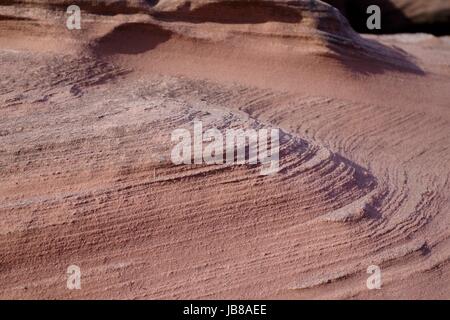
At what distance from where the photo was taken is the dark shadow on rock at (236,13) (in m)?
5.35

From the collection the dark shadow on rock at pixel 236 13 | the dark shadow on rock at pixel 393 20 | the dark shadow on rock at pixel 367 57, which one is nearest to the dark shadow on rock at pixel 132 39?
the dark shadow on rock at pixel 236 13

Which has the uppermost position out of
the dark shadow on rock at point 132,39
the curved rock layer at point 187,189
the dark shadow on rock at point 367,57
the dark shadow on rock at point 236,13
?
the dark shadow on rock at point 236,13

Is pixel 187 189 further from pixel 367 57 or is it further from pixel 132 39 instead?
pixel 367 57

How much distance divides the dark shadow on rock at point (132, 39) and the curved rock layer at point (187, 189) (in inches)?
2.4

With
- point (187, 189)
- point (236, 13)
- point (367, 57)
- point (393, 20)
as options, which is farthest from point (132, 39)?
point (393, 20)

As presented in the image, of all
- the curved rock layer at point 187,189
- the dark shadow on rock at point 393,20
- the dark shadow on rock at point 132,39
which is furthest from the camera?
the dark shadow on rock at point 393,20

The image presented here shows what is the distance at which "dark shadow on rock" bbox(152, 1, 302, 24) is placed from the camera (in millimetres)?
5348

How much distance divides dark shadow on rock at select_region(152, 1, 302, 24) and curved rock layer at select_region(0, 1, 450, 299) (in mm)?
710

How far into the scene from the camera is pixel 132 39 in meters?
5.25

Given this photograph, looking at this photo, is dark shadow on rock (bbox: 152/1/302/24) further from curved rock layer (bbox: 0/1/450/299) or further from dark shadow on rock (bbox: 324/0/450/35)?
dark shadow on rock (bbox: 324/0/450/35)
